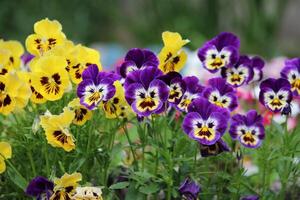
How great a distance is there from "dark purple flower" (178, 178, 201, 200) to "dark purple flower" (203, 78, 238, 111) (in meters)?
0.22

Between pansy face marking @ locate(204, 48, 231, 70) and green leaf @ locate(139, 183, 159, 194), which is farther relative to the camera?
pansy face marking @ locate(204, 48, 231, 70)

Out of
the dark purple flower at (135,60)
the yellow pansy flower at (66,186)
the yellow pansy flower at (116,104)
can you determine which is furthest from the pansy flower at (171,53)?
the yellow pansy flower at (66,186)

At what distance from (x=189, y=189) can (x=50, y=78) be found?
41cm

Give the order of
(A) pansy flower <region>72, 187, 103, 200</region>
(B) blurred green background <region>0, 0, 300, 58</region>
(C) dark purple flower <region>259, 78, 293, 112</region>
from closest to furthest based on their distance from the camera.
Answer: (A) pansy flower <region>72, 187, 103, 200</region>
(C) dark purple flower <region>259, 78, 293, 112</region>
(B) blurred green background <region>0, 0, 300, 58</region>

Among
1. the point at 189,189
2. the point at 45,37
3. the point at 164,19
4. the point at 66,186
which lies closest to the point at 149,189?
the point at 189,189

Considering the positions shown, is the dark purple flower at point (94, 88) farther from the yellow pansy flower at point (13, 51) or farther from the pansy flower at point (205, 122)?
the yellow pansy flower at point (13, 51)

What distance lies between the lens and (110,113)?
180 centimetres

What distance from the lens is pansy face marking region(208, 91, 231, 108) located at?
1.89 m

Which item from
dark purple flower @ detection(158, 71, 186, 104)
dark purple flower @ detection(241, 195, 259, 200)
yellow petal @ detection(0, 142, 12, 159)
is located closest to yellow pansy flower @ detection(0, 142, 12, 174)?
yellow petal @ detection(0, 142, 12, 159)

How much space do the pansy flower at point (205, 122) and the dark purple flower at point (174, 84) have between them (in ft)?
0.16

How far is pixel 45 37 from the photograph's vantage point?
6.29 feet

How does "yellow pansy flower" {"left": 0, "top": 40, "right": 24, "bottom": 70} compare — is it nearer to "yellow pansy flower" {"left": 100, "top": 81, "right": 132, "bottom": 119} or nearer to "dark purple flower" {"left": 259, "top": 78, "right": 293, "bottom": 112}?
"yellow pansy flower" {"left": 100, "top": 81, "right": 132, "bottom": 119}

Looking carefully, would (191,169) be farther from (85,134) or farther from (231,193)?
(85,134)

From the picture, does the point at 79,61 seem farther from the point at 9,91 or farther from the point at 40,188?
the point at 40,188
